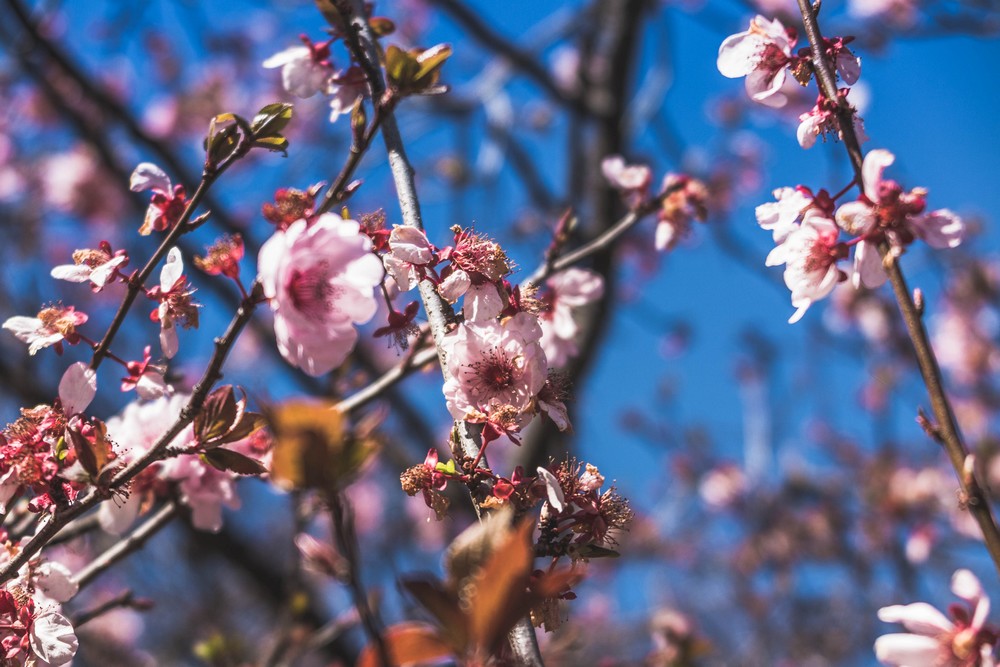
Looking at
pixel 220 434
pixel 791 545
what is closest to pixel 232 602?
pixel 791 545

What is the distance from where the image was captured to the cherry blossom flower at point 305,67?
1.29 meters

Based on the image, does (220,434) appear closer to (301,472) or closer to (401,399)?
(301,472)

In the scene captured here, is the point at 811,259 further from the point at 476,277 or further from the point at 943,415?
the point at 476,277

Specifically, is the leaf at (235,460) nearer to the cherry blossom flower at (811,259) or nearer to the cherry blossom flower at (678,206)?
the cherry blossom flower at (811,259)

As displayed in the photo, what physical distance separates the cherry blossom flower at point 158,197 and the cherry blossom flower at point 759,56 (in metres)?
0.82

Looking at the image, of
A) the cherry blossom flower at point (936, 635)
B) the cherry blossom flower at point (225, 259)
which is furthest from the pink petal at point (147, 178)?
the cherry blossom flower at point (936, 635)

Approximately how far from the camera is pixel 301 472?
0.55m

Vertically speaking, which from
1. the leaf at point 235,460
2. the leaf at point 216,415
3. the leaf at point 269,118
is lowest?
the leaf at point 235,460

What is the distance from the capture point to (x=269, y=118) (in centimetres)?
112

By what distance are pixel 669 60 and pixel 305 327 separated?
334cm


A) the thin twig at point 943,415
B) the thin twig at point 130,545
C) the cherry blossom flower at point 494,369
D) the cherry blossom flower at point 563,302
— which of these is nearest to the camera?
the thin twig at point 943,415

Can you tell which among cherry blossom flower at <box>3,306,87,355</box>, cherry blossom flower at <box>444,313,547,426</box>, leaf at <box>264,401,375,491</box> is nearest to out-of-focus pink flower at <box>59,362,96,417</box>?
cherry blossom flower at <box>3,306,87,355</box>

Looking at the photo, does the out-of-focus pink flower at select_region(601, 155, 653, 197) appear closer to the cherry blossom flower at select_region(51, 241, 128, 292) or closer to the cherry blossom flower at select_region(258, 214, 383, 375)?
the cherry blossom flower at select_region(258, 214, 383, 375)

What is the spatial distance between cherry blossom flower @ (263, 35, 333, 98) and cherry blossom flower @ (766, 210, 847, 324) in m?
0.76
